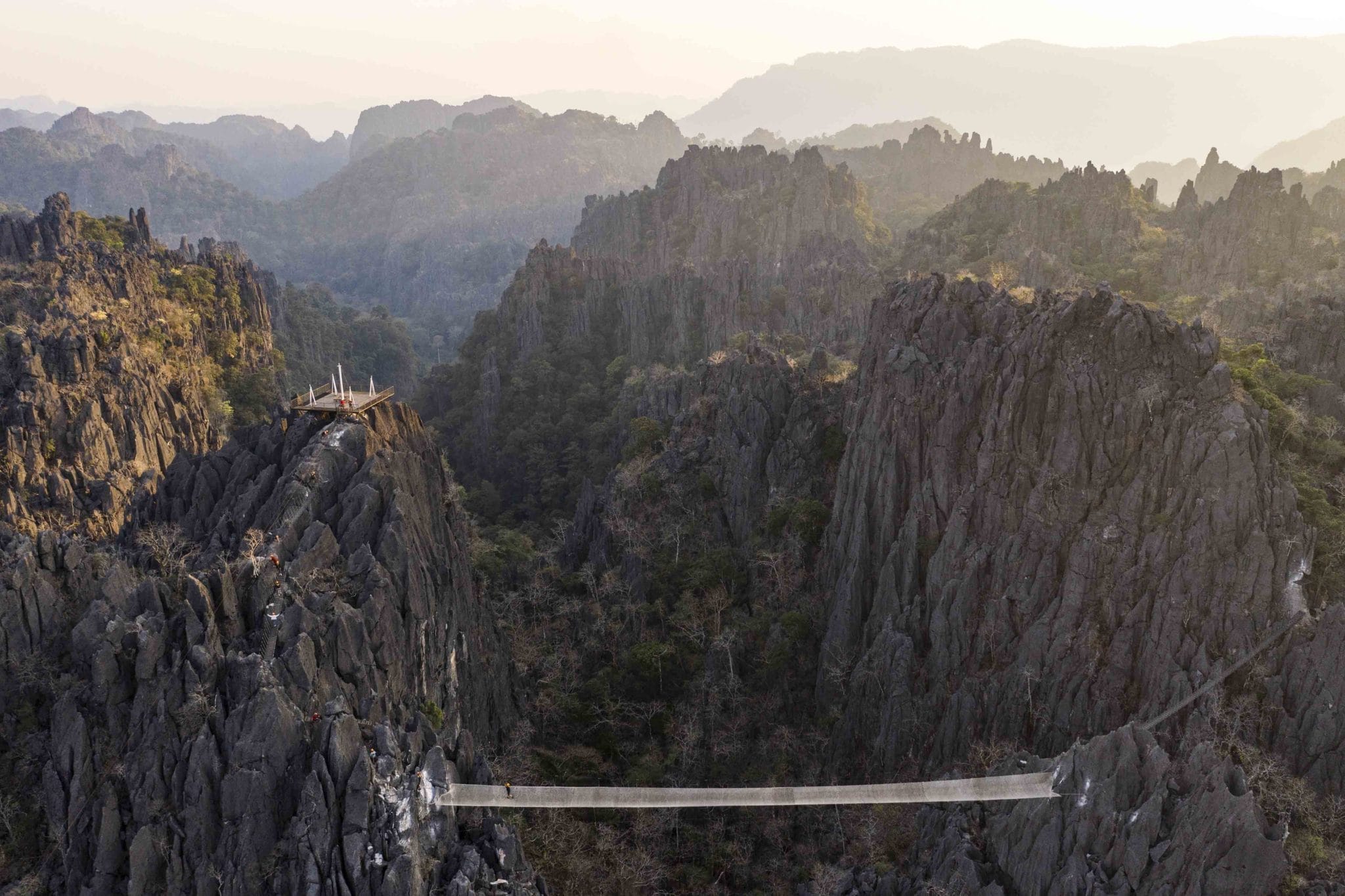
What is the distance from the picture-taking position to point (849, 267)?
9019 cm

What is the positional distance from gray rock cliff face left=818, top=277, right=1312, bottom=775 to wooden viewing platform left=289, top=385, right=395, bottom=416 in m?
23.5

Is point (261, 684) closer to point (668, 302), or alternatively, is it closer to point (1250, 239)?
point (668, 302)

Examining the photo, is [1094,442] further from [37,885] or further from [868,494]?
[37,885]

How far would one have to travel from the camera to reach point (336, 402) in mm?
37469

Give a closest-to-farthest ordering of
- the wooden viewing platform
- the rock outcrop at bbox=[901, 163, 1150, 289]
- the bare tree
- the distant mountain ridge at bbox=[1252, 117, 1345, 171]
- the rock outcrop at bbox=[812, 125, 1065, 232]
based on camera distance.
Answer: the bare tree
the wooden viewing platform
the rock outcrop at bbox=[901, 163, 1150, 289]
the rock outcrop at bbox=[812, 125, 1065, 232]
the distant mountain ridge at bbox=[1252, 117, 1345, 171]

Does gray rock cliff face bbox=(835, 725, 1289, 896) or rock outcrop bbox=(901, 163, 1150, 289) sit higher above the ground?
rock outcrop bbox=(901, 163, 1150, 289)

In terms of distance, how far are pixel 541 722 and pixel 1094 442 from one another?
94.1 ft

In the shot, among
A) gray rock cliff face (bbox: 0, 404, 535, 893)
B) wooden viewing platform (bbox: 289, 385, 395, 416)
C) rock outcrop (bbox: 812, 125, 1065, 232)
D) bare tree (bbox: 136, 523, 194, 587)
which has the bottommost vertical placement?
gray rock cliff face (bbox: 0, 404, 535, 893)

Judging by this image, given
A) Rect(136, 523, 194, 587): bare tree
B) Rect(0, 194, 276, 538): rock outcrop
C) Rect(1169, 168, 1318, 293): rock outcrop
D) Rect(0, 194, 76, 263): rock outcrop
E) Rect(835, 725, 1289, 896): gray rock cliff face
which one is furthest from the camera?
Rect(0, 194, 76, 263): rock outcrop

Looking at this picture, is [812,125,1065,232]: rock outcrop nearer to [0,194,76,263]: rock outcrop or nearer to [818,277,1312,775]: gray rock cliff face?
[818,277,1312,775]: gray rock cliff face

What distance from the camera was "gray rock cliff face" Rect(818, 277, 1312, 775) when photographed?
3416cm

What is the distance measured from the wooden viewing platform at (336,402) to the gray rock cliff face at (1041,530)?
2350 cm

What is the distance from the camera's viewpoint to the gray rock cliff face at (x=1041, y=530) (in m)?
34.2

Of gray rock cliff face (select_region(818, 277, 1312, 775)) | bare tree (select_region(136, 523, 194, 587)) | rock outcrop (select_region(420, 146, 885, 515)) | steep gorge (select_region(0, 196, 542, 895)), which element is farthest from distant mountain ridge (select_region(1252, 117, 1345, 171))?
bare tree (select_region(136, 523, 194, 587))
